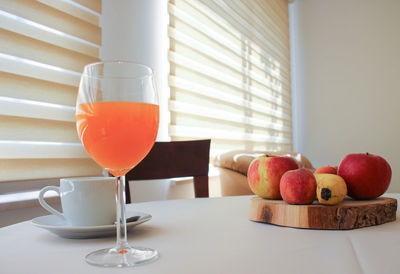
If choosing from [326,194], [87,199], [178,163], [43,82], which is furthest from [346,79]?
[87,199]

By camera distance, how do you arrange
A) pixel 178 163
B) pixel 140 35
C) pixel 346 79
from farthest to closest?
pixel 346 79 → pixel 140 35 → pixel 178 163

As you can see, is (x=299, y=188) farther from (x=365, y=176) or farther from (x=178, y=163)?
(x=178, y=163)

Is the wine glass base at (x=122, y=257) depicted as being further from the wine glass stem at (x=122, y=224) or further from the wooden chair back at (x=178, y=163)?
the wooden chair back at (x=178, y=163)

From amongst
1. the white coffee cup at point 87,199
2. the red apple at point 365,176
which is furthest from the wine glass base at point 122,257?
the red apple at point 365,176

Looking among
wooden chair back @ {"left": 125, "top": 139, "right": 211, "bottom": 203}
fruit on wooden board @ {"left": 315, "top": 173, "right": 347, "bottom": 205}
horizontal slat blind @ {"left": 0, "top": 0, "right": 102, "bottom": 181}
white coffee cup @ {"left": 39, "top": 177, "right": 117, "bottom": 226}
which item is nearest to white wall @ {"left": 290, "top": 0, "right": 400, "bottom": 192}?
wooden chair back @ {"left": 125, "top": 139, "right": 211, "bottom": 203}

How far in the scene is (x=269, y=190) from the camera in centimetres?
60

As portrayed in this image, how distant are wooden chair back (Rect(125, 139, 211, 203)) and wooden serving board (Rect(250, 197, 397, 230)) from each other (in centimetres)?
73

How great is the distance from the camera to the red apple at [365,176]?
585 millimetres

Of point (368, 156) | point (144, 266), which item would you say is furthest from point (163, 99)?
point (144, 266)

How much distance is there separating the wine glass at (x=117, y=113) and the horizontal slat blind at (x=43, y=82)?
0.91 metres

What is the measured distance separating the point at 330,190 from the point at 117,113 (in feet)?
1.07

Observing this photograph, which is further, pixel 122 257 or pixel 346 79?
pixel 346 79

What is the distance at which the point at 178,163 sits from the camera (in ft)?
4.15

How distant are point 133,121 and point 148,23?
1568 mm
